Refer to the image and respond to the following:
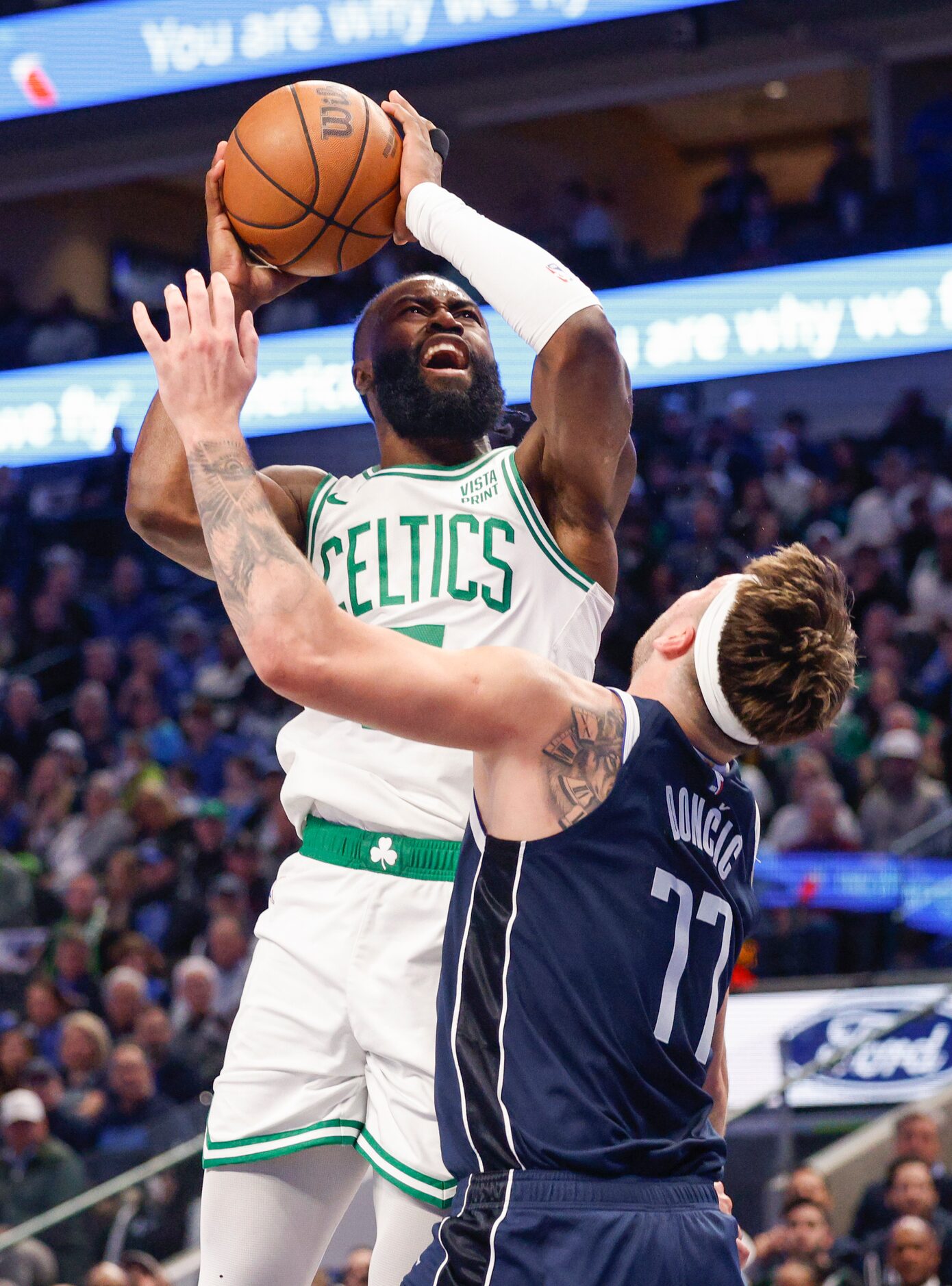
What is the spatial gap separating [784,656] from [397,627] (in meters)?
1.00

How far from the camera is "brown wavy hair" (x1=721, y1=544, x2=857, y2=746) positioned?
8.49 feet

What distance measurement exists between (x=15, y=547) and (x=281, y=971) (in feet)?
36.8

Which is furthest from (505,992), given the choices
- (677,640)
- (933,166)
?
(933,166)

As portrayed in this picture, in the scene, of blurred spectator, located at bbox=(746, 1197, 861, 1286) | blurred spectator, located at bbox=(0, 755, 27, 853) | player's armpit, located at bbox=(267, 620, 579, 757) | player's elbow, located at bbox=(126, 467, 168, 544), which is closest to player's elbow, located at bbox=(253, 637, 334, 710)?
player's armpit, located at bbox=(267, 620, 579, 757)

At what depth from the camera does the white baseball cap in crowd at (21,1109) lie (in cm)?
831

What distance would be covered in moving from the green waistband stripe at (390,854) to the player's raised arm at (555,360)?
681mm

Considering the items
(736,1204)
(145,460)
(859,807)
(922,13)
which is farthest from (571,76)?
(145,460)

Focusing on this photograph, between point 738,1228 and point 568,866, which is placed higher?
point 568,866

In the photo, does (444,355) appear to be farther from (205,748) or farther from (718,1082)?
(205,748)

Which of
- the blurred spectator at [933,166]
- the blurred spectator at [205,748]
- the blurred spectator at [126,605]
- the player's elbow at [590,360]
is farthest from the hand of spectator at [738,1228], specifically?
the blurred spectator at [933,166]

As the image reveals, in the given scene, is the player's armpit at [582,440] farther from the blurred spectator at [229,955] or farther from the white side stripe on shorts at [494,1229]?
the blurred spectator at [229,955]

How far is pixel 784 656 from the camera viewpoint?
8.52 feet

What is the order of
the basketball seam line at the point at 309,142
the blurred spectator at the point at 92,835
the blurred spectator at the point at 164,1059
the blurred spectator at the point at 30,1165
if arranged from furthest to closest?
the blurred spectator at the point at 92,835
the blurred spectator at the point at 164,1059
the blurred spectator at the point at 30,1165
the basketball seam line at the point at 309,142

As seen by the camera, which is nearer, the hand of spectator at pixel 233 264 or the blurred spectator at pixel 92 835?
the hand of spectator at pixel 233 264
